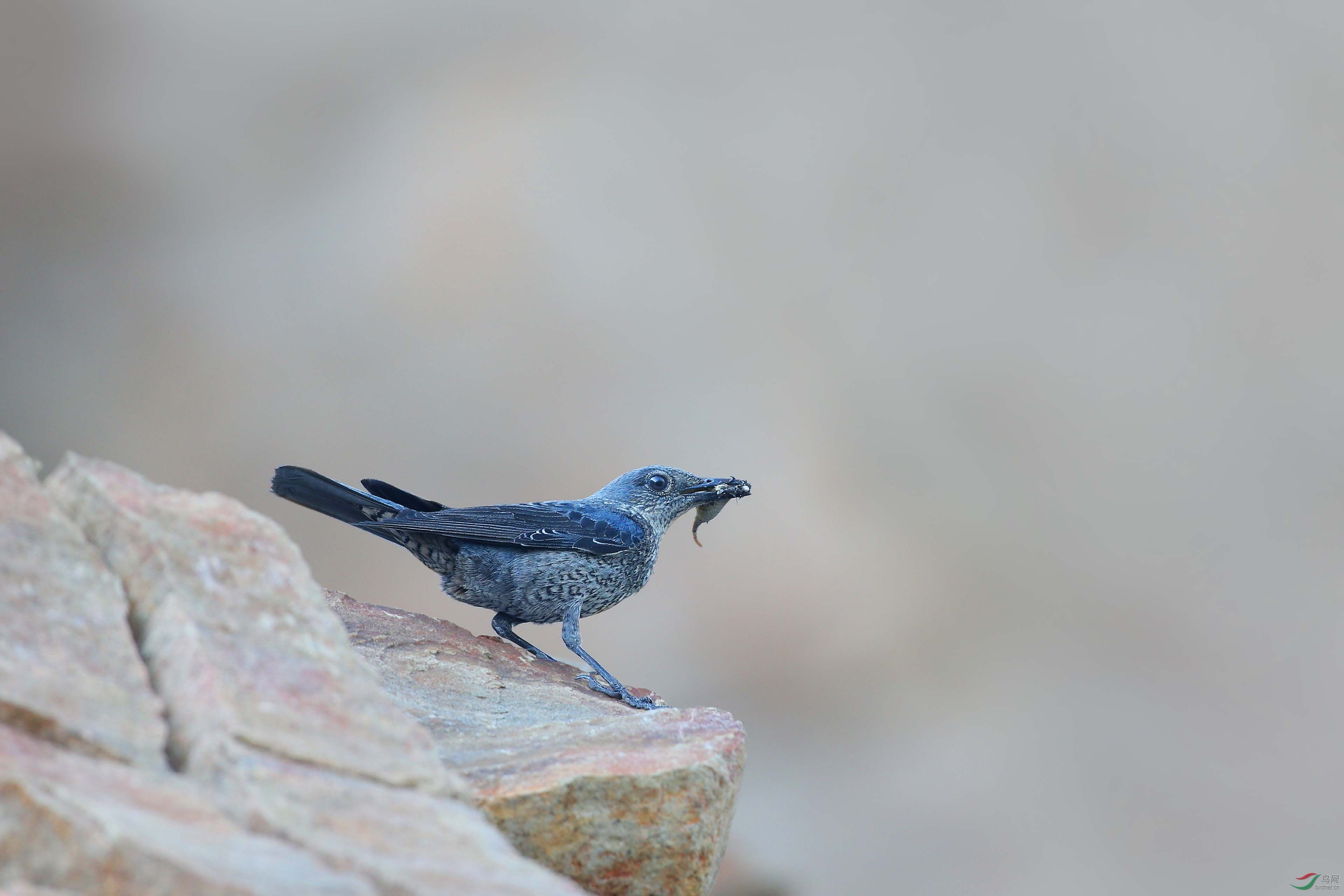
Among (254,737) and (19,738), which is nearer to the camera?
(19,738)

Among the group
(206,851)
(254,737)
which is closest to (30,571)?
(254,737)

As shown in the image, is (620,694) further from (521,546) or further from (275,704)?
(275,704)

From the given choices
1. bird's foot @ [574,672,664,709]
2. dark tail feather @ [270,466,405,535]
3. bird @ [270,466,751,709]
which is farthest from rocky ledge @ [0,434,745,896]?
dark tail feather @ [270,466,405,535]

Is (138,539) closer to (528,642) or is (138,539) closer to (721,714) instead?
(721,714)

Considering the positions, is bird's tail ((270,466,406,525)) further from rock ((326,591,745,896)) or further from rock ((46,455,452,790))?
rock ((46,455,452,790))

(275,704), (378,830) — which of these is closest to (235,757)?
(275,704)

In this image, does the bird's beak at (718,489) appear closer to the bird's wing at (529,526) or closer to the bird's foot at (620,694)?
the bird's wing at (529,526)
